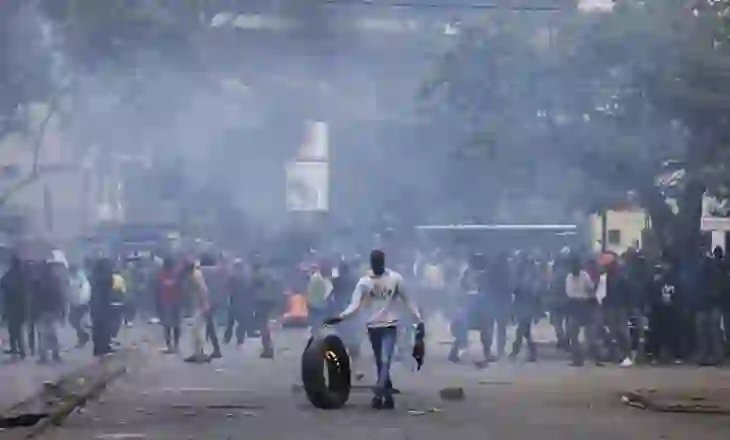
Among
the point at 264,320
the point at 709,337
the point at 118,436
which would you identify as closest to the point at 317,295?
the point at 264,320

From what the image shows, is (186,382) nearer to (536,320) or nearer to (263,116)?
(536,320)

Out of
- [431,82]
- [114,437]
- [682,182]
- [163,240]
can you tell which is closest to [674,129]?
[682,182]

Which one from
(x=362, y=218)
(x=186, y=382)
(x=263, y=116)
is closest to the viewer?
(x=186, y=382)

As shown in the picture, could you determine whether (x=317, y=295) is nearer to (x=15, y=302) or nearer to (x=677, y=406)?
(x=15, y=302)

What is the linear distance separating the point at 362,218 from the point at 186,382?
353 inches

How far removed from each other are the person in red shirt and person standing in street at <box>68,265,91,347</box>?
1.23 m

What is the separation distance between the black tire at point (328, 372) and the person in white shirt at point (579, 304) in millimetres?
5332

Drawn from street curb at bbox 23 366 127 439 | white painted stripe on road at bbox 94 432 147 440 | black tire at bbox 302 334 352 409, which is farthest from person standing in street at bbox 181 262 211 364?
white painted stripe on road at bbox 94 432 147 440

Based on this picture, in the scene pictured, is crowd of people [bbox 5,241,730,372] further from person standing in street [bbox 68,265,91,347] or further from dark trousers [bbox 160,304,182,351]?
person standing in street [bbox 68,265,91,347]

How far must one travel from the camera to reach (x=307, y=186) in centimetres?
2294

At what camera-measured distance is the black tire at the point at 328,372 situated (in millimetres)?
11383

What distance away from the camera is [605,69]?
17969 mm

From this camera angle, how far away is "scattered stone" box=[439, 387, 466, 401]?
40.3ft

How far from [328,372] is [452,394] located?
1.18m
